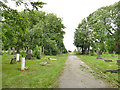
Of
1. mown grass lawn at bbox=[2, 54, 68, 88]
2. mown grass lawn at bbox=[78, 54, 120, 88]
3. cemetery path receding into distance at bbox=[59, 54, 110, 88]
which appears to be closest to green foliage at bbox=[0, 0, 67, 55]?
mown grass lawn at bbox=[2, 54, 68, 88]

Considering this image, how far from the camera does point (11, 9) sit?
687 centimetres

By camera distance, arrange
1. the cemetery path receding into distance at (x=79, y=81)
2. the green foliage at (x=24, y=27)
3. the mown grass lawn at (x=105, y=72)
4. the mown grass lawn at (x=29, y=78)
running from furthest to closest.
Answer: the green foliage at (x=24, y=27)
the mown grass lawn at (x=105, y=72)
the cemetery path receding into distance at (x=79, y=81)
the mown grass lawn at (x=29, y=78)

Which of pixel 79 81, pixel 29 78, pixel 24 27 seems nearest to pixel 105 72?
pixel 79 81

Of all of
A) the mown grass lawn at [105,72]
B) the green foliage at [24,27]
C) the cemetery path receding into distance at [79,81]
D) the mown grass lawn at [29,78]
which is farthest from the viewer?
the green foliage at [24,27]

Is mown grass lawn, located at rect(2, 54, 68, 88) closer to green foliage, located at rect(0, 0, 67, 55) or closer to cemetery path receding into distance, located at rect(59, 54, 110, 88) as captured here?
cemetery path receding into distance, located at rect(59, 54, 110, 88)

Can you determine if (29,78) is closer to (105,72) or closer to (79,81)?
(79,81)

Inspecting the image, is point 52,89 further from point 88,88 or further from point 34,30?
point 34,30

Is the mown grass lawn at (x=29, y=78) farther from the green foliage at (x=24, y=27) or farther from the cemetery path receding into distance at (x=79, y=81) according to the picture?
the green foliage at (x=24, y=27)

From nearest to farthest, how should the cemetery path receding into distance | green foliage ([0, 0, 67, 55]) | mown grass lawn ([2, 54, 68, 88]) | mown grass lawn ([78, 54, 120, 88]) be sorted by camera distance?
mown grass lawn ([2, 54, 68, 88])
the cemetery path receding into distance
mown grass lawn ([78, 54, 120, 88])
green foliage ([0, 0, 67, 55])

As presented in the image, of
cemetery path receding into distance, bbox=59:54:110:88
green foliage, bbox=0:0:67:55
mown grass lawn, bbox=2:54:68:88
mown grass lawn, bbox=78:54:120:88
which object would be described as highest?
green foliage, bbox=0:0:67:55

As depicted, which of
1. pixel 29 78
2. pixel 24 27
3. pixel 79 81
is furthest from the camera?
pixel 24 27

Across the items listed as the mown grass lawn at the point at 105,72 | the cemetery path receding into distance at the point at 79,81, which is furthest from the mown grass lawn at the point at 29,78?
the mown grass lawn at the point at 105,72

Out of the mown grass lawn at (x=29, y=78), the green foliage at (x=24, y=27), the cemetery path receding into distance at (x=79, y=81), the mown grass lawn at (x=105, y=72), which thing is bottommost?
the mown grass lawn at (x=105, y=72)

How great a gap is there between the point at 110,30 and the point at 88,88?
17.8m
